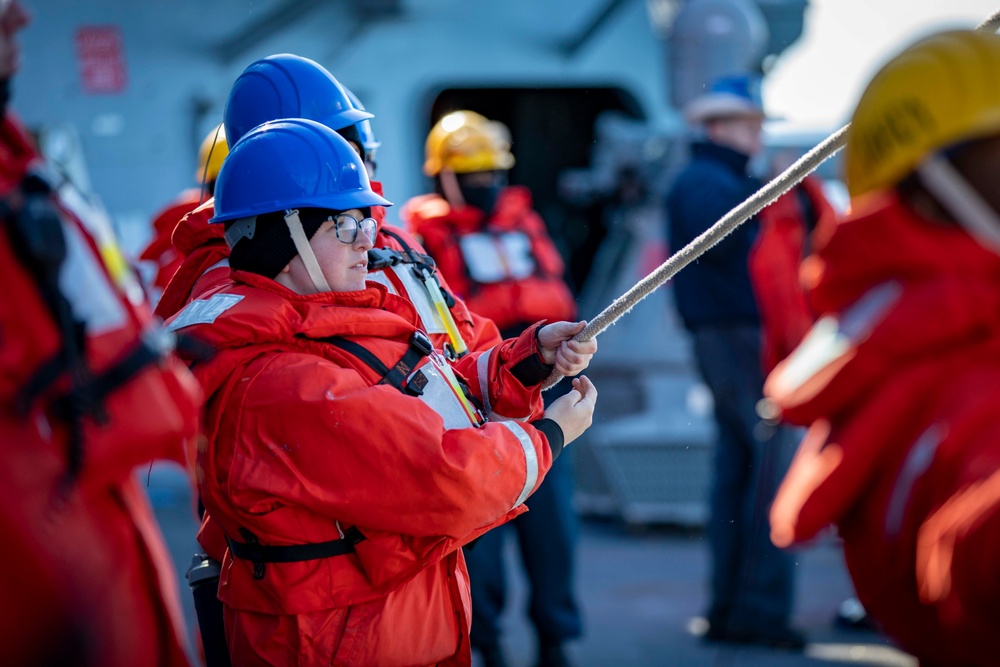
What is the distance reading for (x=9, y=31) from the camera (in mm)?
1550

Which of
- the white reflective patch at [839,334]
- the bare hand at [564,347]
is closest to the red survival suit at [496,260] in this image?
the bare hand at [564,347]

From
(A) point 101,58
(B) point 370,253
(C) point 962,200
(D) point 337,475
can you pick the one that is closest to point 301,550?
(D) point 337,475

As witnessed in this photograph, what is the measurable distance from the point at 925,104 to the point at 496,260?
3150mm

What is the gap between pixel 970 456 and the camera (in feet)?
4.29

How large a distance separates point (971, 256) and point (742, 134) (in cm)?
331

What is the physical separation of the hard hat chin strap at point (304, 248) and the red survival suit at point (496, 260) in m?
2.21

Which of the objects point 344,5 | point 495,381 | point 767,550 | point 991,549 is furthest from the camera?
point 344,5

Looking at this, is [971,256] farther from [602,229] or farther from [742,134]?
[602,229]

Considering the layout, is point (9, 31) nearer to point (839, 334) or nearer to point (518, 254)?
point (839, 334)

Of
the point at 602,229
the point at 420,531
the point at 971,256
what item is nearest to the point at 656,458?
the point at 602,229

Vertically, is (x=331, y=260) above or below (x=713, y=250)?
above

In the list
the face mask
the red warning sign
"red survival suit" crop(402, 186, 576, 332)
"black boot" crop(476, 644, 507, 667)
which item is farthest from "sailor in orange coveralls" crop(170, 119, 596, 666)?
the red warning sign

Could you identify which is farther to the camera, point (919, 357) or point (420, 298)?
point (420, 298)

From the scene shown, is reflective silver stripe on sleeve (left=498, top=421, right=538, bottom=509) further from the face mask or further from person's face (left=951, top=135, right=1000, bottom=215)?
the face mask
